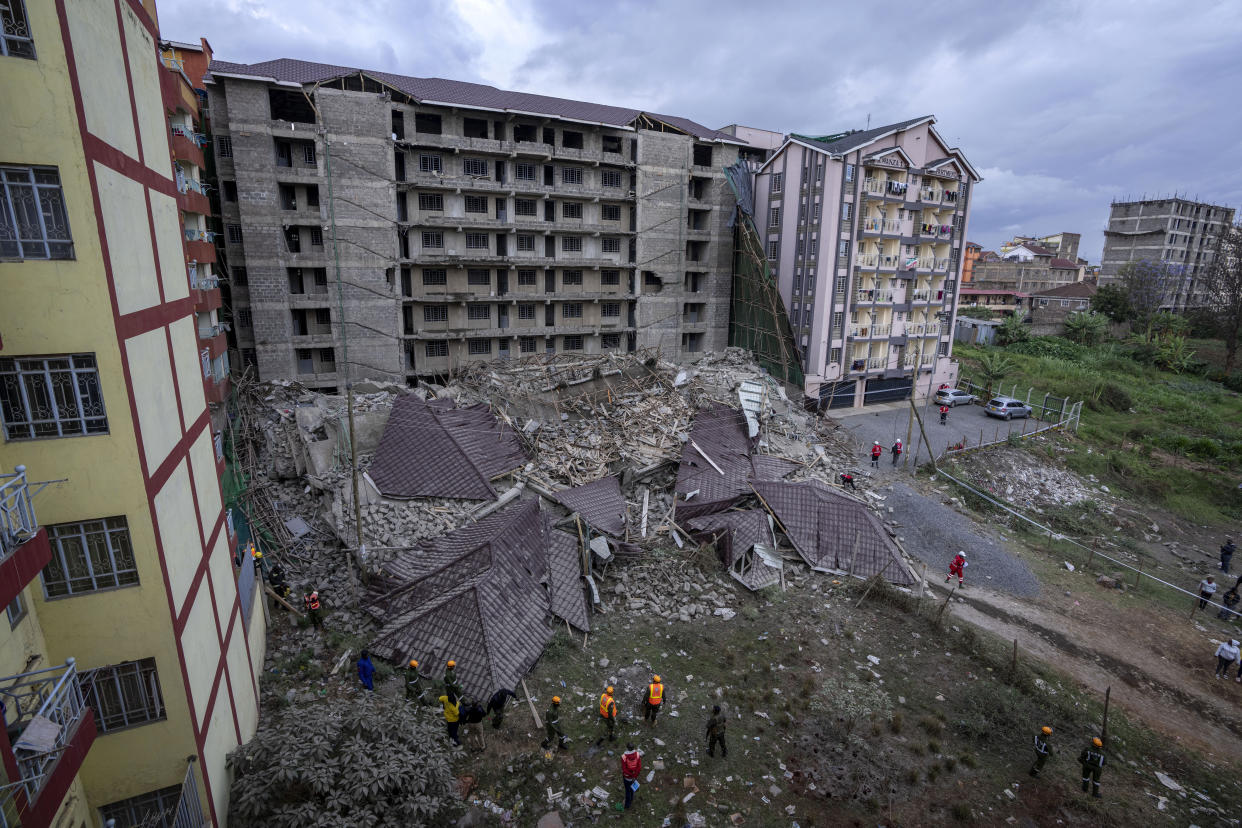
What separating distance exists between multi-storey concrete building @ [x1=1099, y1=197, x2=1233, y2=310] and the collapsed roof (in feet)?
294

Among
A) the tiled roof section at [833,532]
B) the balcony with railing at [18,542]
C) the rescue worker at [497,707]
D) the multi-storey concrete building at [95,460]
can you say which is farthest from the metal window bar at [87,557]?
the tiled roof section at [833,532]

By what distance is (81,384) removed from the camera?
7723mm

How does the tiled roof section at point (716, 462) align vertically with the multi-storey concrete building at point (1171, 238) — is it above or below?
below

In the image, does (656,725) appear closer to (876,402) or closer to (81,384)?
(81,384)

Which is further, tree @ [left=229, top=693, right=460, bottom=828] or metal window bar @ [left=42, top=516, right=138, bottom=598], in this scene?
tree @ [left=229, top=693, right=460, bottom=828]

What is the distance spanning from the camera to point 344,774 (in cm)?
948

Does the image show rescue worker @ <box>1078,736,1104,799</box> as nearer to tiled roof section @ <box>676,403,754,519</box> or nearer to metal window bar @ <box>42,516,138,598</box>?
tiled roof section @ <box>676,403,754,519</box>

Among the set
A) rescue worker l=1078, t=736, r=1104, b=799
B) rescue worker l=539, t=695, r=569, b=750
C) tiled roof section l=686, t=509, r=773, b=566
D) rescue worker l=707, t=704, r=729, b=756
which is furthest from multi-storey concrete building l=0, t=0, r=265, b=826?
rescue worker l=1078, t=736, r=1104, b=799

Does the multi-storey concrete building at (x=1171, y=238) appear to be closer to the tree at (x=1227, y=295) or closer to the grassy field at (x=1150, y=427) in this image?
the tree at (x=1227, y=295)

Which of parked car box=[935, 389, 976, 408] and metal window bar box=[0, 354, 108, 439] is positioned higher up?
metal window bar box=[0, 354, 108, 439]

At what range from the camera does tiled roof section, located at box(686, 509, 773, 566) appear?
20250mm

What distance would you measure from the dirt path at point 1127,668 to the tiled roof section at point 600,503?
37.5ft

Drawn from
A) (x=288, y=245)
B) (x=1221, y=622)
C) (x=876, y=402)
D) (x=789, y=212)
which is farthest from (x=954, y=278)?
(x=288, y=245)

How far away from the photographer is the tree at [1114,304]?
199ft
